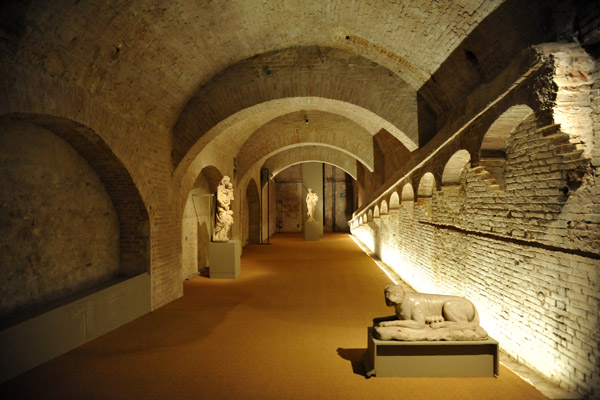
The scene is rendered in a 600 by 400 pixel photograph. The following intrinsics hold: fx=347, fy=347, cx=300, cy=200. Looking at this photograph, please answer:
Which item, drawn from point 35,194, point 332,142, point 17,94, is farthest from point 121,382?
point 332,142

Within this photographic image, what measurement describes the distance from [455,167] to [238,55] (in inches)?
193

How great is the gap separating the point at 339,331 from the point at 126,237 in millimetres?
4254

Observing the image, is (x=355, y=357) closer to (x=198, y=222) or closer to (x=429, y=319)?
(x=429, y=319)

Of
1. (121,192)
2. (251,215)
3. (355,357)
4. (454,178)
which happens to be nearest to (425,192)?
(454,178)

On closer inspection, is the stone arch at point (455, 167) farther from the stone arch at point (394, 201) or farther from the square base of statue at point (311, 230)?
the square base of statue at point (311, 230)

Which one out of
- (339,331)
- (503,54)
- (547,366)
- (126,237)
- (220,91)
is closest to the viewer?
(547,366)

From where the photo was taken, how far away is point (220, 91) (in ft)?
25.1

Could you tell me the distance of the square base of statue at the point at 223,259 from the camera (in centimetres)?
947

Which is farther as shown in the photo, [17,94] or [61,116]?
[61,116]

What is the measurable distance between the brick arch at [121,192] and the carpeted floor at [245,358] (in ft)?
3.77

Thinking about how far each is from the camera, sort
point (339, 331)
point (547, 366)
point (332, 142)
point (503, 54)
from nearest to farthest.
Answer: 1. point (547, 366)
2. point (503, 54)
3. point (339, 331)
4. point (332, 142)

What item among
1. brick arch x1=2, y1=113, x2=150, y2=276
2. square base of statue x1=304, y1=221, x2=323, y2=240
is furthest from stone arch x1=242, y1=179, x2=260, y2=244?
brick arch x1=2, y1=113, x2=150, y2=276

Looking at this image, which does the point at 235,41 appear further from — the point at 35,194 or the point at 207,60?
the point at 35,194


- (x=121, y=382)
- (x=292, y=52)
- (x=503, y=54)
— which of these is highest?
(x=292, y=52)
